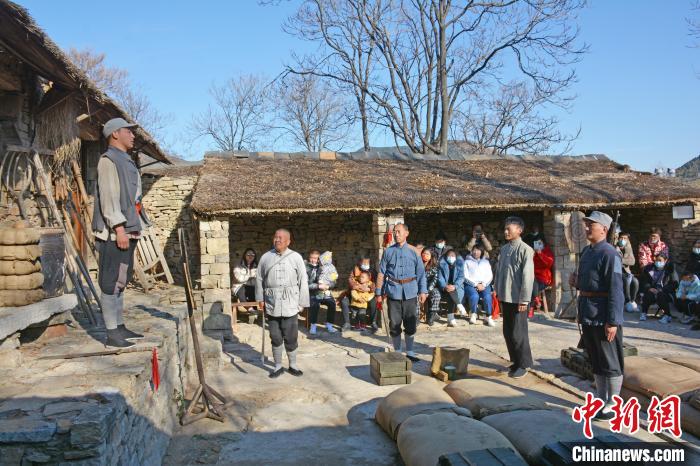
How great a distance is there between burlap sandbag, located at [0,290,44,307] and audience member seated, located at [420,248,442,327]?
655cm

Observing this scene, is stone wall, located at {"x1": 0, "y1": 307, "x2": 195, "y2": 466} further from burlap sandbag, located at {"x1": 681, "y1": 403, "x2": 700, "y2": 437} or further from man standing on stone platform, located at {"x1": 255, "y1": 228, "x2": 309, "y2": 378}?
burlap sandbag, located at {"x1": 681, "y1": 403, "x2": 700, "y2": 437}

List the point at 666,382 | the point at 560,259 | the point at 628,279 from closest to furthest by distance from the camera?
the point at 666,382, the point at 628,279, the point at 560,259

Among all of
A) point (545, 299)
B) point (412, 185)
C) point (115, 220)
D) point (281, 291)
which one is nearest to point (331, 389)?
point (281, 291)

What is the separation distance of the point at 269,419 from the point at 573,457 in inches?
114

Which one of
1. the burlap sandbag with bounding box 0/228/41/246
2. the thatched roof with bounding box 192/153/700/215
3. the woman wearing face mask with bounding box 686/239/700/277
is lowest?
the woman wearing face mask with bounding box 686/239/700/277

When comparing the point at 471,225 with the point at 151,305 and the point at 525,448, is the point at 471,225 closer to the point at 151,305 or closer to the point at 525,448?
the point at 151,305

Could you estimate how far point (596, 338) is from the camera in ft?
15.7

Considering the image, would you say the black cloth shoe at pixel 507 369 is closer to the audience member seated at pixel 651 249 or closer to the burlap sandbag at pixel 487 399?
the burlap sandbag at pixel 487 399

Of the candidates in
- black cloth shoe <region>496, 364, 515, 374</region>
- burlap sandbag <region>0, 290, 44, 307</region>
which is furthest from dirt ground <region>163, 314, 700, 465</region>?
burlap sandbag <region>0, 290, 44, 307</region>

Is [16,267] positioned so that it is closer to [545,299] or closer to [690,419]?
[690,419]

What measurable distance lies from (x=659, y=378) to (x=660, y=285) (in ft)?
19.0

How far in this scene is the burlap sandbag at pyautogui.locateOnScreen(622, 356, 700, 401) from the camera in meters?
4.80

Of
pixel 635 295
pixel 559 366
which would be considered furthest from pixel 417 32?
pixel 559 366

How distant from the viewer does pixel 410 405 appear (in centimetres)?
446
